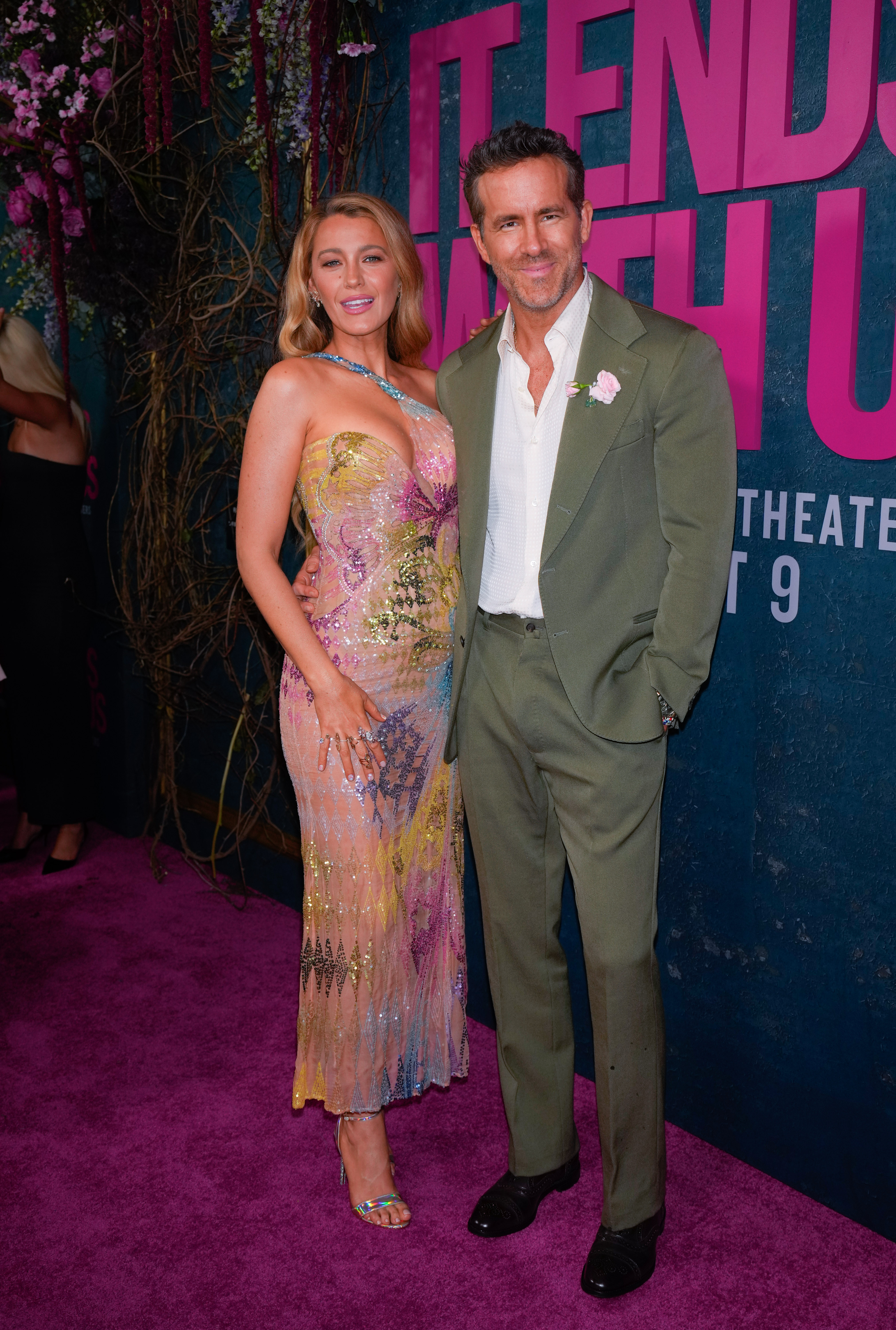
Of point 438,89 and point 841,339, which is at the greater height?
point 438,89

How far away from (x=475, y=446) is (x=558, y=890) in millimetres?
869

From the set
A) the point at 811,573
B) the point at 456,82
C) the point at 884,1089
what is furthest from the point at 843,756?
the point at 456,82

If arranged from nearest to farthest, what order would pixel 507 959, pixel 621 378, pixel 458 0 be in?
pixel 621 378, pixel 507 959, pixel 458 0

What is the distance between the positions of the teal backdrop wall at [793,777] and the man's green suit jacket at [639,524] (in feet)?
0.99

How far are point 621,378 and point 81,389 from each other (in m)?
2.92

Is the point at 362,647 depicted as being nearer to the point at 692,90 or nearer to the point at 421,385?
the point at 421,385

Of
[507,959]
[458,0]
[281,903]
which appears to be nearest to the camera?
[507,959]

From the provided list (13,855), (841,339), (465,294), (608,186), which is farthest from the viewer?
(13,855)

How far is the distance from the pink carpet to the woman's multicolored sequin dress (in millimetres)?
253

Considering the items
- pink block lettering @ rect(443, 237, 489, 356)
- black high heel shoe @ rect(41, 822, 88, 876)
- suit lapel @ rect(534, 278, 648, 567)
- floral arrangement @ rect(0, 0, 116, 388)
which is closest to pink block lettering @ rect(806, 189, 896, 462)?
suit lapel @ rect(534, 278, 648, 567)

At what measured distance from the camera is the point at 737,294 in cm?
223

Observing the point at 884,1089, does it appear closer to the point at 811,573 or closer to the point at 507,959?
the point at 507,959

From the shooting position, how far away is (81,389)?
14.2ft

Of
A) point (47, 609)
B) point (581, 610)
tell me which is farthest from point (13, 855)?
point (581, 610)
